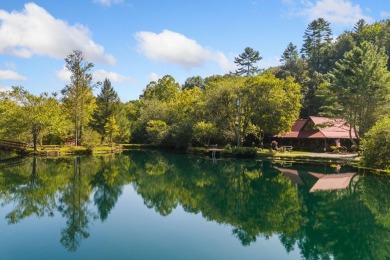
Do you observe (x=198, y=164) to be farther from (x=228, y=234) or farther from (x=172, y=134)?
(x=228, y=234)

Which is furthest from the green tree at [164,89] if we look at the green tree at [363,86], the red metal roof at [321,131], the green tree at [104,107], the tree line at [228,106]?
the green tree at [363,86]

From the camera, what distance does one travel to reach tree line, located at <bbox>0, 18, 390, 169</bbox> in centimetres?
3803

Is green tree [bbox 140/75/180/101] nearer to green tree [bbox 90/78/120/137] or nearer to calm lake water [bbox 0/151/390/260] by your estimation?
green tree [bbox 90/78/120/137]

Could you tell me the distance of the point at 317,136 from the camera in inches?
1837

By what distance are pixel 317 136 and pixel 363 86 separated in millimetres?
11722

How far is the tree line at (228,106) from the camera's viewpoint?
125 feet

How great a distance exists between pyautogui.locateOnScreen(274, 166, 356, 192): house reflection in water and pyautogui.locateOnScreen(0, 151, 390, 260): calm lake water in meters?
0.07

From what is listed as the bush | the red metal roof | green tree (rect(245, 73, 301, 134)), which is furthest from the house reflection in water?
the red metal roof

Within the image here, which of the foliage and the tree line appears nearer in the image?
the tree line

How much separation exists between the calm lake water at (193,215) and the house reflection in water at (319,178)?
73 mm

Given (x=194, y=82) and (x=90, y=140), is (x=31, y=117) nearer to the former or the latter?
(x=90, y=140)

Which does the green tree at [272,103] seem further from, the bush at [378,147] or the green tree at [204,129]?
the bush at [378,147]

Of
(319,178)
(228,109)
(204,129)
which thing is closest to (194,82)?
(228,109)

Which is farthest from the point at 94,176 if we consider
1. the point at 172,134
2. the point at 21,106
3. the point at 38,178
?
the point at 172,134
